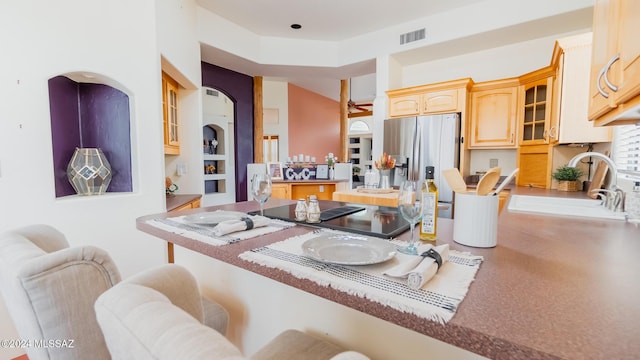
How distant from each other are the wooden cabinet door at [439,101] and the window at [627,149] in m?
1.65

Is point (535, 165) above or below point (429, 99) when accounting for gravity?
below

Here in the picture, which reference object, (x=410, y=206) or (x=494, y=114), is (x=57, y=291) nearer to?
(x=410, y=206)

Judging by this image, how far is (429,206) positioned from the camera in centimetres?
96

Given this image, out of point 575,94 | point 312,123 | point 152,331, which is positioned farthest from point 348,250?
point 312,123

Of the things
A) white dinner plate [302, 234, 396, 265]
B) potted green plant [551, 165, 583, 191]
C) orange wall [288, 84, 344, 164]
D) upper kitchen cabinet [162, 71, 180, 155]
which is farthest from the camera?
orange wall [288, 84, 344, 164]

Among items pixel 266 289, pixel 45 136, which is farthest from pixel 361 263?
pixel 45 136

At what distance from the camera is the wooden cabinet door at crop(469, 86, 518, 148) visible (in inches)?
135

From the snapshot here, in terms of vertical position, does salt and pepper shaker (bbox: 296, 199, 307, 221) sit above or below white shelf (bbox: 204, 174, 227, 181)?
above

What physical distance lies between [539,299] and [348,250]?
44cm

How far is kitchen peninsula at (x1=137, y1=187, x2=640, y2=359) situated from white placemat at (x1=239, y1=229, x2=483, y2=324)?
1 centimetres

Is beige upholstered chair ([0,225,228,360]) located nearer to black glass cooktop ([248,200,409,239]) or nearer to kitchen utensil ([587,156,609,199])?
black glass cooktop ([248,200,409,239])

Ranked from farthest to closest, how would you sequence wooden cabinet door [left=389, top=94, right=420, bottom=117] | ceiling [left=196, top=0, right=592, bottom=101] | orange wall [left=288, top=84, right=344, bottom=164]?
orange wall [left=288, top=84, right=344, bottom=164], wooden cabinet door [left=389, top=94, right=420, bottom=117], ceiling [left=196, top=0, right=592, bottom=101]

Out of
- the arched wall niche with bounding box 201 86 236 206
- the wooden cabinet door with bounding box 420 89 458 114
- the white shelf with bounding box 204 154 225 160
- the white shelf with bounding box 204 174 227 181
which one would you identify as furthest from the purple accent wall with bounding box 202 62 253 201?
the wooden cabinet door with bounding box 420 89 458 114

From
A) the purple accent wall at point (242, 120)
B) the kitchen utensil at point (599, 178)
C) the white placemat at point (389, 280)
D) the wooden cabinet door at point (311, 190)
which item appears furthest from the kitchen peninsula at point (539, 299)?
the purple accent wall at point (242, 120)
